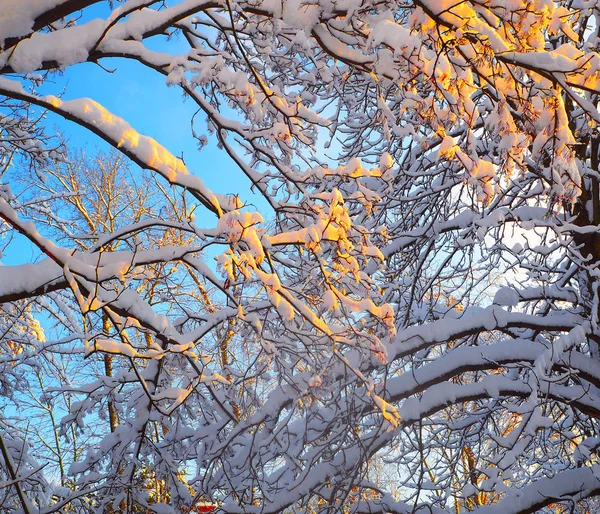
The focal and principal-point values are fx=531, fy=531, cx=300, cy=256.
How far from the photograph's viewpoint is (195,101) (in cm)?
348

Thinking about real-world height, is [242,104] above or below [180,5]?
below

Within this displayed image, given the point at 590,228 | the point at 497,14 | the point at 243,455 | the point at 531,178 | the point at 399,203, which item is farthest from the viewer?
the point at 399,203

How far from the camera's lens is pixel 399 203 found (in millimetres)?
5602

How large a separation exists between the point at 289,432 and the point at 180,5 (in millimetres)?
3358

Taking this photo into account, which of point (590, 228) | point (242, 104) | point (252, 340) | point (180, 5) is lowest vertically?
point (252, 340)

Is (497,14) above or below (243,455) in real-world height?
above

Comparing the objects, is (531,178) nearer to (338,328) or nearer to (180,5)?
(338,328)

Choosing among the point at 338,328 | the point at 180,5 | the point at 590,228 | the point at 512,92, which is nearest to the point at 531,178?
the point at 590,228

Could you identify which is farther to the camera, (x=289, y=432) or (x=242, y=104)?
(x=289, y=432)

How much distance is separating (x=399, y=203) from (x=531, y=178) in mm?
1291

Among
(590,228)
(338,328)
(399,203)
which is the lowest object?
(338,328)

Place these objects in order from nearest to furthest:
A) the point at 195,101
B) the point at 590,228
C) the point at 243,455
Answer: the point at 195,101 → the point at 590,228 → the point at 243,455

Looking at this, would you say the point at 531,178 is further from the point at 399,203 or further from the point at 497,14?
the point at 497,14

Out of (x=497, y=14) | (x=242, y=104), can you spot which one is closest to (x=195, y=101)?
(x=242, y=104)
